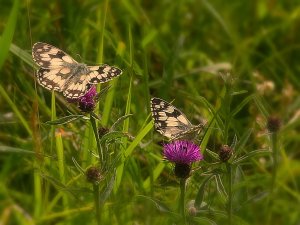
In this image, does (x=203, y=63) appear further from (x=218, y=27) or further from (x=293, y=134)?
(x=293, y=134)

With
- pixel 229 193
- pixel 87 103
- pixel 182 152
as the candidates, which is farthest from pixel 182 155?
pixel 87 103

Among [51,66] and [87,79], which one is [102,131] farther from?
[51,66]

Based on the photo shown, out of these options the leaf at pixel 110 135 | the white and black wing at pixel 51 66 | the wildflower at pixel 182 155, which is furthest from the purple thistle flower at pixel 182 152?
the white and black wing at pixel 51 66

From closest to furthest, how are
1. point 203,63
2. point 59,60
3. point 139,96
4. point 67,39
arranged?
point 59,60, point 139,96, point 67,39, point 203,63

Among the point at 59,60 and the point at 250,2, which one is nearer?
the point at 59,60

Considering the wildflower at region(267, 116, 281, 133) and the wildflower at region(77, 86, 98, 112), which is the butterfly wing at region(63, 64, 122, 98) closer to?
the wildflower at region(77, 86, 98, 112)

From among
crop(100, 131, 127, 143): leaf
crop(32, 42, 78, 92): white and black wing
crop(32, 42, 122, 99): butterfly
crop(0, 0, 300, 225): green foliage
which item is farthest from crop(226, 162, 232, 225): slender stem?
crop(32, 42, 78, 92): white and black wing

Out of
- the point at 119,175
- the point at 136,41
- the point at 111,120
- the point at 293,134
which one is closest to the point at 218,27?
the point at 136,41
